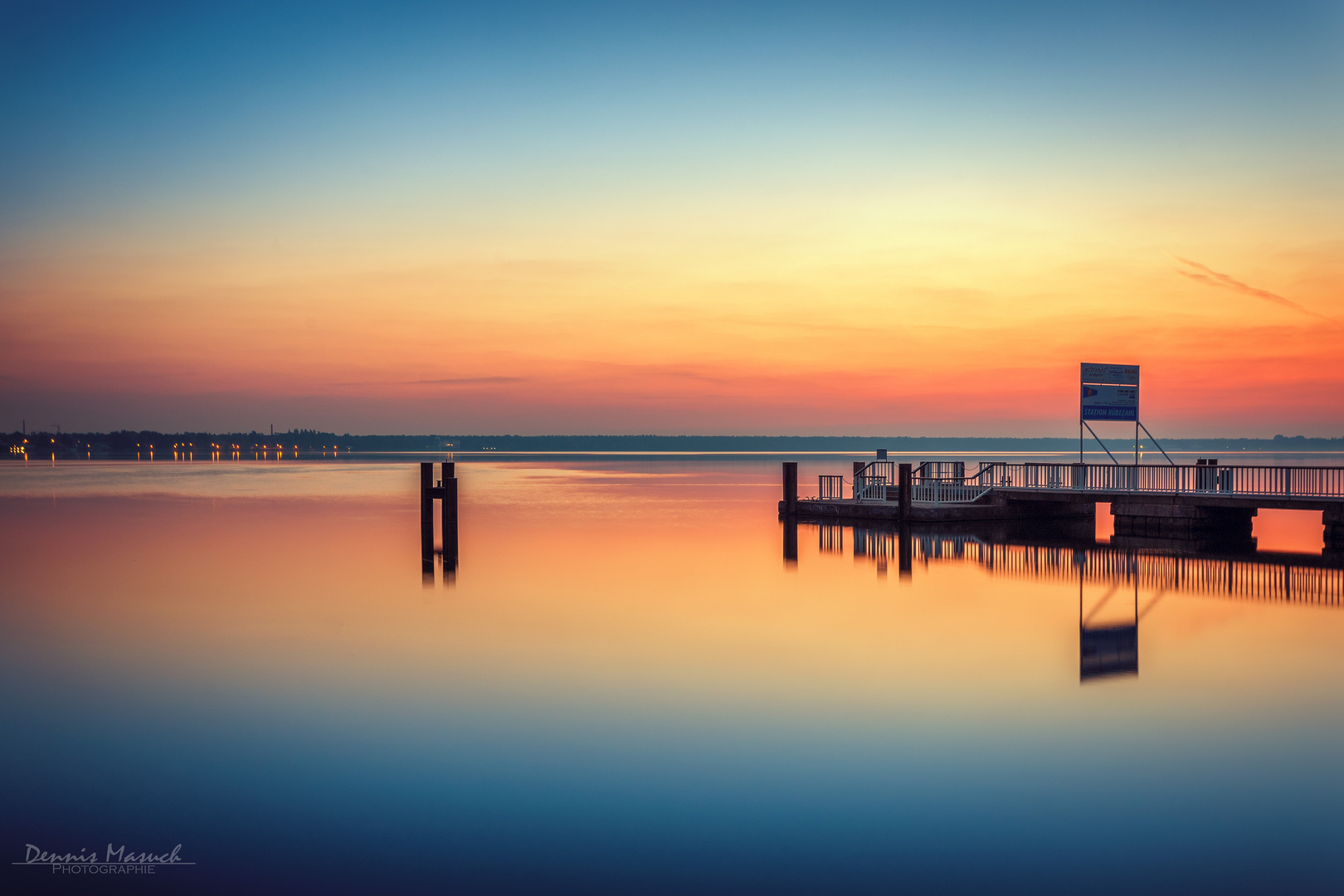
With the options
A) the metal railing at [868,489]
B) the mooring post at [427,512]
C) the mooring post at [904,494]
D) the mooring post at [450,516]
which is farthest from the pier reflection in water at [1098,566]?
the mooring post at [427,512]

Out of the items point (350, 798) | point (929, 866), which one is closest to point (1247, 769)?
point (929, 866)

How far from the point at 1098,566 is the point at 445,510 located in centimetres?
1563

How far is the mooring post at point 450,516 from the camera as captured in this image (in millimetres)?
24625

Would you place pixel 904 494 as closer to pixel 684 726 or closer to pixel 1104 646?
pixel 1104 646

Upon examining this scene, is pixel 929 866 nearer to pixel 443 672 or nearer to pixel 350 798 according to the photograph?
pixel 350 798

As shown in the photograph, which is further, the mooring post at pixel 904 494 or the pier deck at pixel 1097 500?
the mooring post at pixel 904 494

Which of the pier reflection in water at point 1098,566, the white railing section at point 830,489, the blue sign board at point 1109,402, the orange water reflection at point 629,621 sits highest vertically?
the blue sign board at point 1109,402

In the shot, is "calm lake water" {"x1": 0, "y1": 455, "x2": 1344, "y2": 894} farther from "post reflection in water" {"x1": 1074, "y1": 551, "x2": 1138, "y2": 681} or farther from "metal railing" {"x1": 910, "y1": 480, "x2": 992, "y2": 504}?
"metal railing" {"x1": 910, "y1": 480, "x2": 992, "y2": 504}

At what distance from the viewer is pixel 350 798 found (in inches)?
347

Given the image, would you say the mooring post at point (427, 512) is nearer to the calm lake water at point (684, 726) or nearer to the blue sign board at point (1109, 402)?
the calm lake water at point (684, 726)

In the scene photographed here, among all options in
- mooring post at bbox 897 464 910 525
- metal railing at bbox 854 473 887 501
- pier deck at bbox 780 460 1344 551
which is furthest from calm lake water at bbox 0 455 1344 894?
metal railing at bbox 854 473 887 501

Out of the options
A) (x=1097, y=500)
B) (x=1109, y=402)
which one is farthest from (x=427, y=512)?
(x=1109, y=402)

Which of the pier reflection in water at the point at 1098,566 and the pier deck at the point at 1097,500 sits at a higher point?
the pier deck at the point at 1097,500

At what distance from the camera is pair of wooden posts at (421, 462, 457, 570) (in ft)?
80.9
